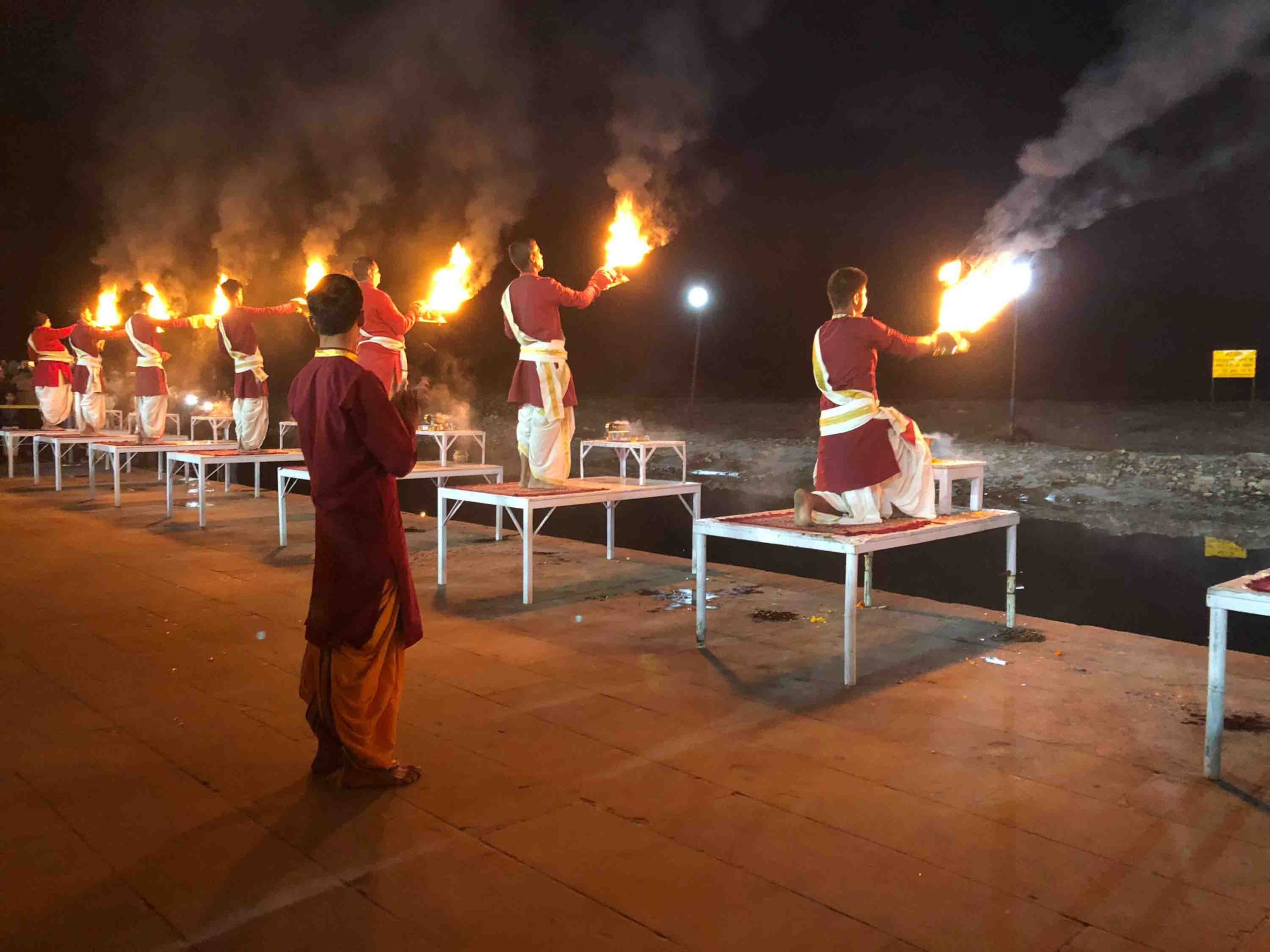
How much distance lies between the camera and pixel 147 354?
39.8 ft

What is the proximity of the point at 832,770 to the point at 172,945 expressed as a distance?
2101mm

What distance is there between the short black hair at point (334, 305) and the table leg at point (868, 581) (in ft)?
8.74

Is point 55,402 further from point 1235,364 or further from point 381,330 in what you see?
point 1235,364

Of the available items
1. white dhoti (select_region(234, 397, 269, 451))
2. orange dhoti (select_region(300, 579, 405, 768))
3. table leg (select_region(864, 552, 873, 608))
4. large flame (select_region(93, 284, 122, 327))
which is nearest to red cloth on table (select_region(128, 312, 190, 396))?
white dhoti (select_region(234, 397, 269, 451))

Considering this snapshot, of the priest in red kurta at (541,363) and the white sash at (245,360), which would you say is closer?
the priest in red kurta at (541,363)

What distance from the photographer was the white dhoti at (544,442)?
701 centimetres

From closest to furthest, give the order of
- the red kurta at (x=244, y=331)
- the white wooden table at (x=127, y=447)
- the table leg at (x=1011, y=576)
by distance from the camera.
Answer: the table leg at (x=1011, y=576) < the red kurta at (x=244, y=331) < the white wooden table at (x=127, y=447)

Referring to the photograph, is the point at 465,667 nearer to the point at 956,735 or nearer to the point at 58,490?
the point at 956,735

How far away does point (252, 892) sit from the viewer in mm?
2426

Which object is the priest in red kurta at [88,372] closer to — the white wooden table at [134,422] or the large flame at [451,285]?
the white wooden table at [134,422]

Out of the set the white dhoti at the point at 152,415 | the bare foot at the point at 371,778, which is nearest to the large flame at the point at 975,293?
the bare foot at the point at 371,778

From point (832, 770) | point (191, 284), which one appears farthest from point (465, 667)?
point (191, 284)

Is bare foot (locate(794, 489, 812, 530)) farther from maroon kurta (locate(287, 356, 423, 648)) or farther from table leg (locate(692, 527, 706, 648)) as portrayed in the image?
maroon kurta (locate(287, 356, 423, 648))

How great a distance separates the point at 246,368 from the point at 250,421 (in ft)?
1.89
